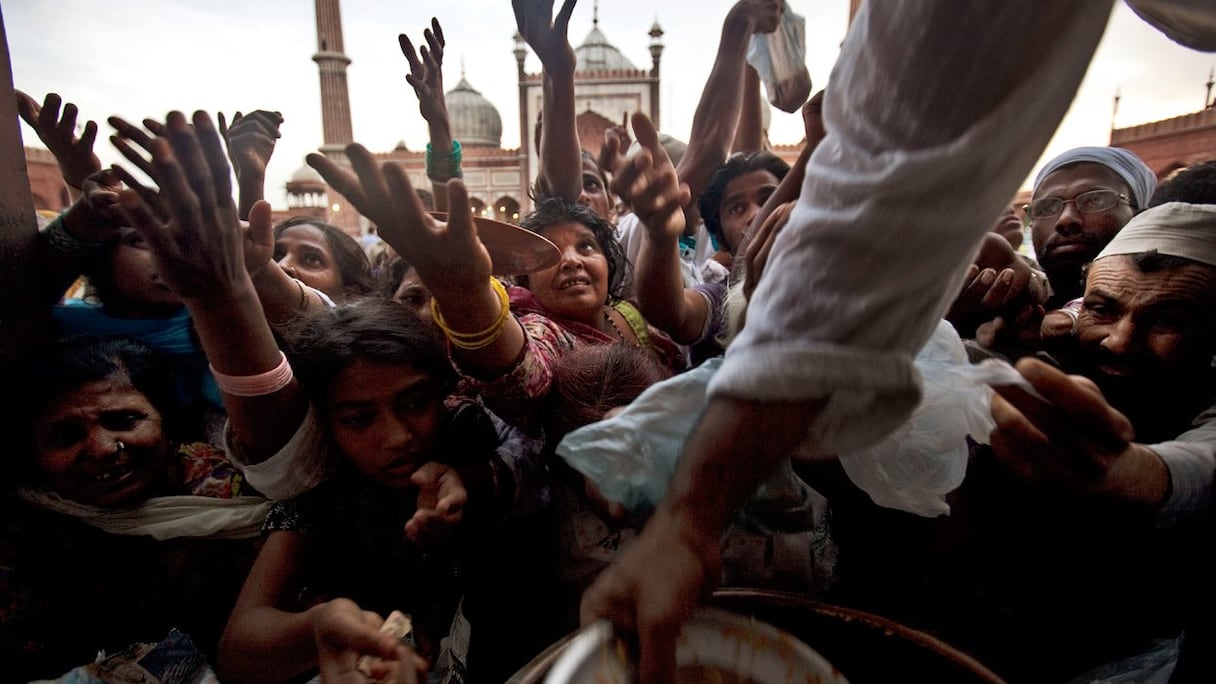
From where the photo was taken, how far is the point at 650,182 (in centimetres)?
139

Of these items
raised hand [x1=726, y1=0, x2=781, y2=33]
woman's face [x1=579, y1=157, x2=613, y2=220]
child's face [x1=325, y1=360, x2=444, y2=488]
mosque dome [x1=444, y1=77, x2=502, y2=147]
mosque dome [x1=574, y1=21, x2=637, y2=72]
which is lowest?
child's face [x1=325, y1=360, x2=444, y2=488]

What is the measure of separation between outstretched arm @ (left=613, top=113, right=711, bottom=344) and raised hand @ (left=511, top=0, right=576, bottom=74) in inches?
33.4

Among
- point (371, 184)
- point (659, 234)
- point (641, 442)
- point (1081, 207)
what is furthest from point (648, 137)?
point (1081, 207)

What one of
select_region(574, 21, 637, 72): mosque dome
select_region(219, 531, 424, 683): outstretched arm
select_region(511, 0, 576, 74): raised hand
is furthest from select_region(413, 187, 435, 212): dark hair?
select_region(574, 21, 637, 72): mosque dome

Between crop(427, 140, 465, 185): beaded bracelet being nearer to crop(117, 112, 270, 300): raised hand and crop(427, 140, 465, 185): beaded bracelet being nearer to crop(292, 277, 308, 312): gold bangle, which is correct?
crop(292, 277, 308, 312): gold bangle

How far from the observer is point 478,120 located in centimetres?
1977

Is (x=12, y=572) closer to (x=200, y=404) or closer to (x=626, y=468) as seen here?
(x=200, y=404)

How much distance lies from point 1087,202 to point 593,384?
2153 millimetres

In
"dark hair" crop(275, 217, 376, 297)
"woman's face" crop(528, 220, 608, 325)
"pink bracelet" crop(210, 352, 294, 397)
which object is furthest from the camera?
"dark hair" crop(275, 217, 376, 297)

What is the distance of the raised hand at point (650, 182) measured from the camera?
1.35m

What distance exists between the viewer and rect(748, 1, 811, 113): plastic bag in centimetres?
223

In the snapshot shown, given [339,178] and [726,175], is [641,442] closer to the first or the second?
[339,178]

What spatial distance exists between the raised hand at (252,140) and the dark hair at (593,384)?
134 centimetres

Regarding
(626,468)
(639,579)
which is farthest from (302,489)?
(639,579)
